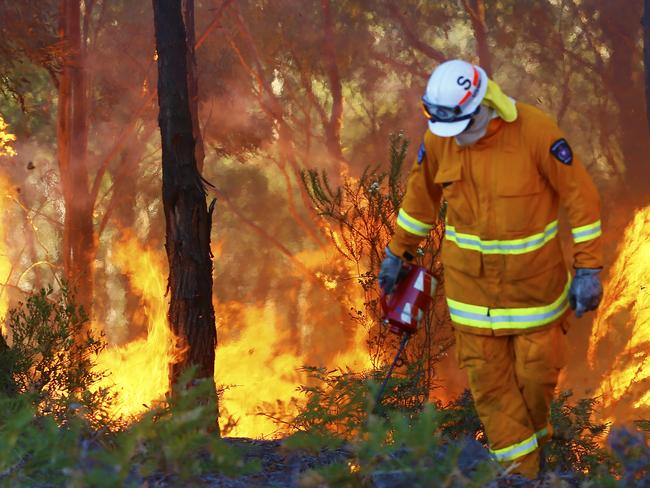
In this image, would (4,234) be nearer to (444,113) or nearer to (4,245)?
(4,245)

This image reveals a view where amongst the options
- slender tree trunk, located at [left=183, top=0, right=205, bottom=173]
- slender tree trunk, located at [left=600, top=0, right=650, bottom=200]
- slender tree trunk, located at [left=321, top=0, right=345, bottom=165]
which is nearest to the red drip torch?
slender tree trunk, located at [left=183, top=0, right=205, bottom=173]

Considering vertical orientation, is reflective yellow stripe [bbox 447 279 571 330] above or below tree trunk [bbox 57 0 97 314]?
below

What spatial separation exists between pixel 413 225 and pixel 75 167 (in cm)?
1337

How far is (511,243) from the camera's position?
3545mm

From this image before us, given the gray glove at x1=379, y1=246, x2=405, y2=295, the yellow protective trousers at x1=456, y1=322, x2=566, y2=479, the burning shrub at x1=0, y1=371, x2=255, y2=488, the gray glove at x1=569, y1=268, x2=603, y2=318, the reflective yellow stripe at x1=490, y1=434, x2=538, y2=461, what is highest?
the gray glove at x1=379, y1=246, x2=405, y2=295

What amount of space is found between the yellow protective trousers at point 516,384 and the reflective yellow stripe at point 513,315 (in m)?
0.05

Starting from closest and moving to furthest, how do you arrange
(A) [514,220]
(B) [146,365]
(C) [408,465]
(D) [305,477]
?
1. (D) [305,477]
2. (C) [408,465]
3. (A) [514,220]
4. (B) [146,365]

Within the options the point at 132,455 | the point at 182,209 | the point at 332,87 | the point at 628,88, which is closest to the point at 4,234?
the point at 332,87

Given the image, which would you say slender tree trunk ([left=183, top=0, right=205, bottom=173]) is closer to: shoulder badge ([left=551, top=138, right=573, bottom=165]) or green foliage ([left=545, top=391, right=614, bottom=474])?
green foliage ([left=545, top=391, right=614, bottom=474])

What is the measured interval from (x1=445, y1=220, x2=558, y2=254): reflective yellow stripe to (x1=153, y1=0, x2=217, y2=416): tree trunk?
3474mm

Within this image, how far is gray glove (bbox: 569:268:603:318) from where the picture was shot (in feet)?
11.2

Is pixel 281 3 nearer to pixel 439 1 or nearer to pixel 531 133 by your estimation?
pixel 439 1

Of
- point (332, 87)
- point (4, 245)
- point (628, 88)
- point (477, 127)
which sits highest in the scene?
point (4, 245)

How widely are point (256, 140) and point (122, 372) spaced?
29.4 feet
